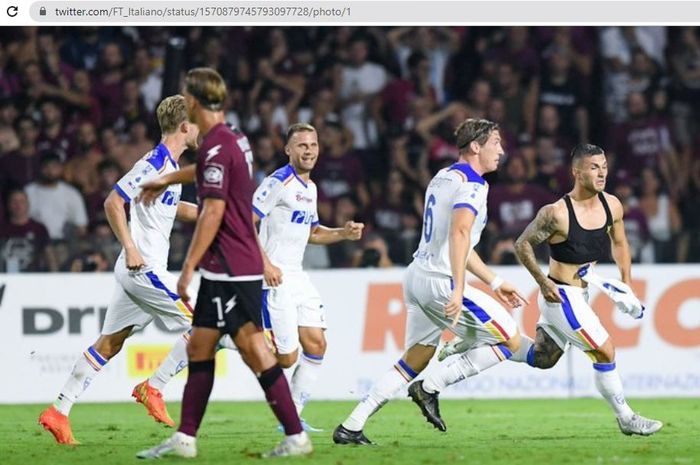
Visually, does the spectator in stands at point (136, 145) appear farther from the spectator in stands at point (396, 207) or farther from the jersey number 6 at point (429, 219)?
the jersey number 6 at point (429, 219)

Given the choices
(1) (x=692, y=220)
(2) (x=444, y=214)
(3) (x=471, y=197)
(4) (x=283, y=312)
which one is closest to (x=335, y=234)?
(4) (x=283, y=312)

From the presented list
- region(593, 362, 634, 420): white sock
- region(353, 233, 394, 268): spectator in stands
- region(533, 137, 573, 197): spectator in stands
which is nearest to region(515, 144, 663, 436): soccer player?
region(593, 362, 634, 420): white sock

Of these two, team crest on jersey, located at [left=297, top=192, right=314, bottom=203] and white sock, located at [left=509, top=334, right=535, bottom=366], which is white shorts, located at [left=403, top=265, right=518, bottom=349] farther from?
team crest on jersey, located at [left=297, top=192, right=314, bottom=203]

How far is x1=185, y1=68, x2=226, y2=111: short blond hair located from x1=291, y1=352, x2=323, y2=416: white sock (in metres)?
3.69

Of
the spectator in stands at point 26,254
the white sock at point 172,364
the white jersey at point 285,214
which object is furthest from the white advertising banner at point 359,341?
the white jersey at point 285,214

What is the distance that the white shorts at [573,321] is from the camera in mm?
11102

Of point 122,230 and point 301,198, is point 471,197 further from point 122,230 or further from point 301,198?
point 122,230

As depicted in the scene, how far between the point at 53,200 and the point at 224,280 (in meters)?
9.71

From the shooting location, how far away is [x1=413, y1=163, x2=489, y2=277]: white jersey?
1041cm

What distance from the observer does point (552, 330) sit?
37.8ft

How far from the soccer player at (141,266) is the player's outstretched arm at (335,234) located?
128cm

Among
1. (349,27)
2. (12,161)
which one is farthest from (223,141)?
(349,27)

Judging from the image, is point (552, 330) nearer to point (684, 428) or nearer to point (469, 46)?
point (684, 428)

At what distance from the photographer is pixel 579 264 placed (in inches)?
449
